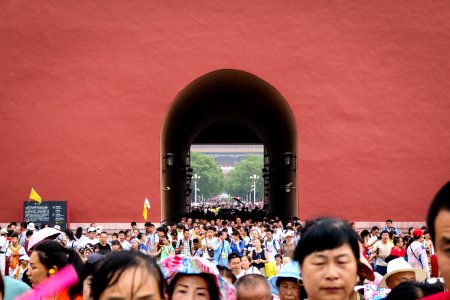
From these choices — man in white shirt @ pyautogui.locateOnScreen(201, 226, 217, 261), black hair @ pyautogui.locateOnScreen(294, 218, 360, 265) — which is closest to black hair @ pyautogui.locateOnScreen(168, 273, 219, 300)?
black hair @ pyautogui.locateOnScreen(294, 218, 360, 265)

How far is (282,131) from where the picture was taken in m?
19.7

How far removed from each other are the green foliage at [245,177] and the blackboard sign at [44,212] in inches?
3081

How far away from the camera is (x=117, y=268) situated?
2455 millimetres

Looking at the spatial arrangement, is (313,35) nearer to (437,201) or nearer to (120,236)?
(120,236)

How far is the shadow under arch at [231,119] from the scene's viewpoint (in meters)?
15.8

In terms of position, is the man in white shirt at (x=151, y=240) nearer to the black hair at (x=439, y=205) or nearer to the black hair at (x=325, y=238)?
the black hair at (x=325, y=238)

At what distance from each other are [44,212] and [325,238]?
485 inches

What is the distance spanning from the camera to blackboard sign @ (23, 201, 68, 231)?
14094mm

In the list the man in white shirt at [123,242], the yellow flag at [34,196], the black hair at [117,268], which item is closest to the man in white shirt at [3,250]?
the man in white shirt at [123,242]

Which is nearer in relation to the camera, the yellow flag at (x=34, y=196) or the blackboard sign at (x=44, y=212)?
the yellow flag at (x=34, y=196)

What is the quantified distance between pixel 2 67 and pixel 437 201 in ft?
45.4

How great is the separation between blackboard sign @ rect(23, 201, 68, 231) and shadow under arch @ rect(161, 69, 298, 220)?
236 centimetres

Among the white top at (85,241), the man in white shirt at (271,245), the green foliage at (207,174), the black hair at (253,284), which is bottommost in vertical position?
the black hair at (253,284)

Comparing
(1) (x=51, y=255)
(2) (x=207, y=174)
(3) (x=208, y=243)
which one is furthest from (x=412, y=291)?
(2) (x=207, y=174)
